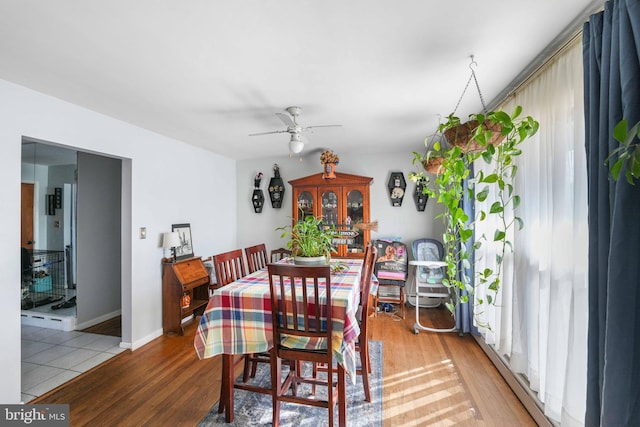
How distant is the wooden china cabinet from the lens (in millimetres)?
4059

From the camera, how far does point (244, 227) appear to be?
192 inches

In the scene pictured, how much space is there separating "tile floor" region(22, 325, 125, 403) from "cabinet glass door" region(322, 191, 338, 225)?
283 cm

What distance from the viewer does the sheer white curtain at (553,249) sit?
4.61ft

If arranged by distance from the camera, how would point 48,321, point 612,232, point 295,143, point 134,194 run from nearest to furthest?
point 612,232
point 295,143
point 134,194
point 48,321

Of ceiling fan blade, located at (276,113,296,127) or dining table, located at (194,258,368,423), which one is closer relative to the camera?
dining table, located at (194,258,368,423)

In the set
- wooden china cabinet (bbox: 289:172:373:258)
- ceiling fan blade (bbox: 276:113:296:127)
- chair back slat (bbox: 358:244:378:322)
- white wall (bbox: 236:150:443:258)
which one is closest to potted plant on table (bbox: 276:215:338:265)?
chair back slat (bbox: 358:244:378:322)

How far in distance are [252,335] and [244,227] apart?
10.8ft

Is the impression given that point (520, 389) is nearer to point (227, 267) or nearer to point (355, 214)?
point (227, 267)

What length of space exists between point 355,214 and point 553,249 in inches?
104

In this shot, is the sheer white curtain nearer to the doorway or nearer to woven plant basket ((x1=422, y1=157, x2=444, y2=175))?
woven plant basket ((x1=422, y1=157, x2=444, y2=175))

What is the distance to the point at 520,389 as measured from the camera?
207cm

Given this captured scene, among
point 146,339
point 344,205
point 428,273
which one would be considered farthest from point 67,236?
point 428,273

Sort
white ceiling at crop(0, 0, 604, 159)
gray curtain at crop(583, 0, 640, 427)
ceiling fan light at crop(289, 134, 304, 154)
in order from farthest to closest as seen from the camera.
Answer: ceiling fan light at crop(289, 134, 304, 154) < white ceiling at crop(0, 0, 604, 159) < gray curtain at crop(583, 0, 640, 427)

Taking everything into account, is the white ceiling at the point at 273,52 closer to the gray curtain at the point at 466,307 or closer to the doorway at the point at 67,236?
the gray curtain at the point at 466,307
